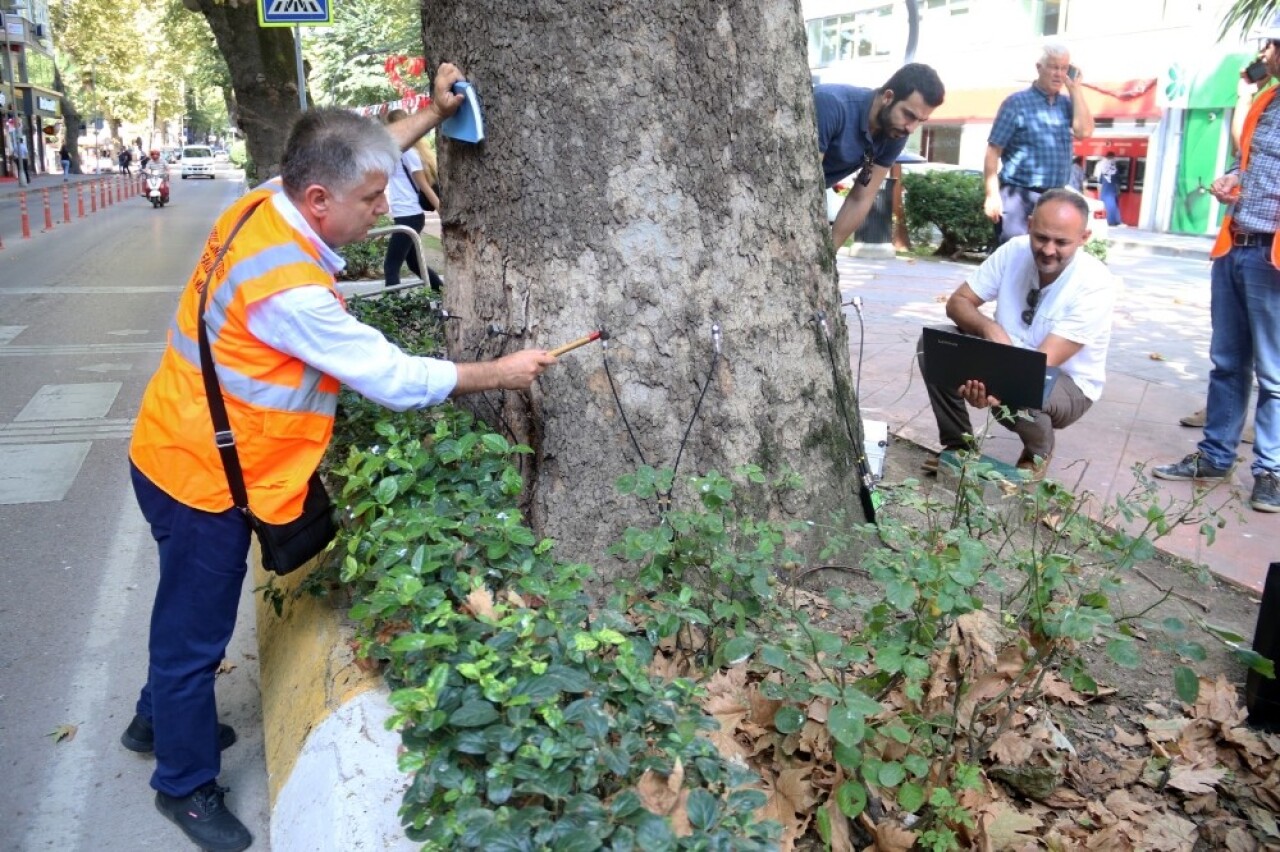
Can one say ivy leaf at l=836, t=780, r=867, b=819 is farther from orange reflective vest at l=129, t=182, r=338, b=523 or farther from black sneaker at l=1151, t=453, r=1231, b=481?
black sneaker at l=1151, t=453, r=1231, b=481

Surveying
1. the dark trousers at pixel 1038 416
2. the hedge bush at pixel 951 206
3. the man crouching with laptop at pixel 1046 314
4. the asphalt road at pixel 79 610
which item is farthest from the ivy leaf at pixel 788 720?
Answer: the hedge bush at pixel 951 206

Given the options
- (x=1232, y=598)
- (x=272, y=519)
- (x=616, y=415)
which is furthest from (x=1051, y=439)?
(x=272, y=519)

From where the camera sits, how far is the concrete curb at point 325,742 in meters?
2.41

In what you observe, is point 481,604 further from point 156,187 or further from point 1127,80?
point 156,187

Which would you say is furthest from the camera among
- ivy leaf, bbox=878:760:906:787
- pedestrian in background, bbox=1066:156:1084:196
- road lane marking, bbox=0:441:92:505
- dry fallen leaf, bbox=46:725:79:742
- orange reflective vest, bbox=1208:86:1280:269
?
pedestrian in background, bbox=1066:156:1084:196

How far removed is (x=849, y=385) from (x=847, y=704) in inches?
72.2

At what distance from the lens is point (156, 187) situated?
31344mm

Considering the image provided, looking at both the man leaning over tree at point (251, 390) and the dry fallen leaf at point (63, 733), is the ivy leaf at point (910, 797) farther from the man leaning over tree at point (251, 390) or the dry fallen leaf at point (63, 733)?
the dry fallen leaf at point (63, 733)

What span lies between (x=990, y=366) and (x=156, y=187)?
31.3 meters

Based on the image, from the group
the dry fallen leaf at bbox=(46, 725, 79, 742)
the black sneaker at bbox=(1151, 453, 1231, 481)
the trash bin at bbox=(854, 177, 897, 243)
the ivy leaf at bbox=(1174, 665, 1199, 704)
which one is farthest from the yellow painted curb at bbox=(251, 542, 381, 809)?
the trash bin at bbox=(854, 177, 897, 243)

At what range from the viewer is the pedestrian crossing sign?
1024cm

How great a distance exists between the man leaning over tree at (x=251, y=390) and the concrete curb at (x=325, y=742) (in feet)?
0.81

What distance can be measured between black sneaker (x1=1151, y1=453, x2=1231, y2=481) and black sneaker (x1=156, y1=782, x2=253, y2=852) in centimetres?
440

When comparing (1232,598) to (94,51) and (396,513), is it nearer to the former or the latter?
(396,513)
